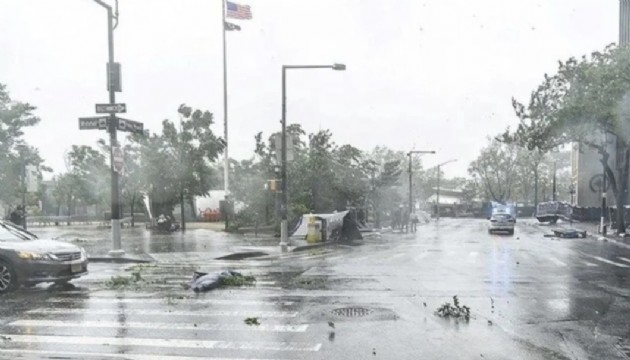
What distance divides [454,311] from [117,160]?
41.1ft

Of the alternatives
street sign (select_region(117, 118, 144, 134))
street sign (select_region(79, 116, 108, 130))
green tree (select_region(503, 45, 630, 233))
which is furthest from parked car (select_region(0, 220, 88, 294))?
green tree (select_region(503, 45, 630, 233))

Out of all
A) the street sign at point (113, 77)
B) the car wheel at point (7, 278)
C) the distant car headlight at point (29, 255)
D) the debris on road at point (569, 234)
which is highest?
the street sign at point (113, 77)

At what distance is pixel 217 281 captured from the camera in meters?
11.4

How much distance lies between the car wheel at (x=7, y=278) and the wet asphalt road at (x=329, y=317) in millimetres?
299

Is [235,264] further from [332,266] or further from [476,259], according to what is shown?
[476,259]

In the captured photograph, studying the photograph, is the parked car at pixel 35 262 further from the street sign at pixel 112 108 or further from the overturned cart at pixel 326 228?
the overturned cart at pixel 326 228

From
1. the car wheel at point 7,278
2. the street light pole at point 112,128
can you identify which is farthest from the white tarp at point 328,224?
the car wheel at point 7,278

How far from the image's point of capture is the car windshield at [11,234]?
11.6m

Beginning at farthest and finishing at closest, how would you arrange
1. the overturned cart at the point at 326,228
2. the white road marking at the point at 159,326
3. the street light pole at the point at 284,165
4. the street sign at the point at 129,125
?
the overturned cart at the point at 326,228 < the street light pole at the point at 284,165 < the street sign at the point at 129,125 < the white road marking at the point at 159,326

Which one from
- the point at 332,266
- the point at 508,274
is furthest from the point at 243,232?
the point at 508,274

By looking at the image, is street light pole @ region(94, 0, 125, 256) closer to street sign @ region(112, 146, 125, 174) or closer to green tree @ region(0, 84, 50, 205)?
Result: street sign @ region(112, 146, 125, 174)

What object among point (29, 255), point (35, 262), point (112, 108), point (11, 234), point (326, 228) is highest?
point (112, 108)

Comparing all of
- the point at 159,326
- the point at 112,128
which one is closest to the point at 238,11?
the point at 112,128

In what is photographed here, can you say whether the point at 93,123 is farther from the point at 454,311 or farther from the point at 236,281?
the point at 454,311
